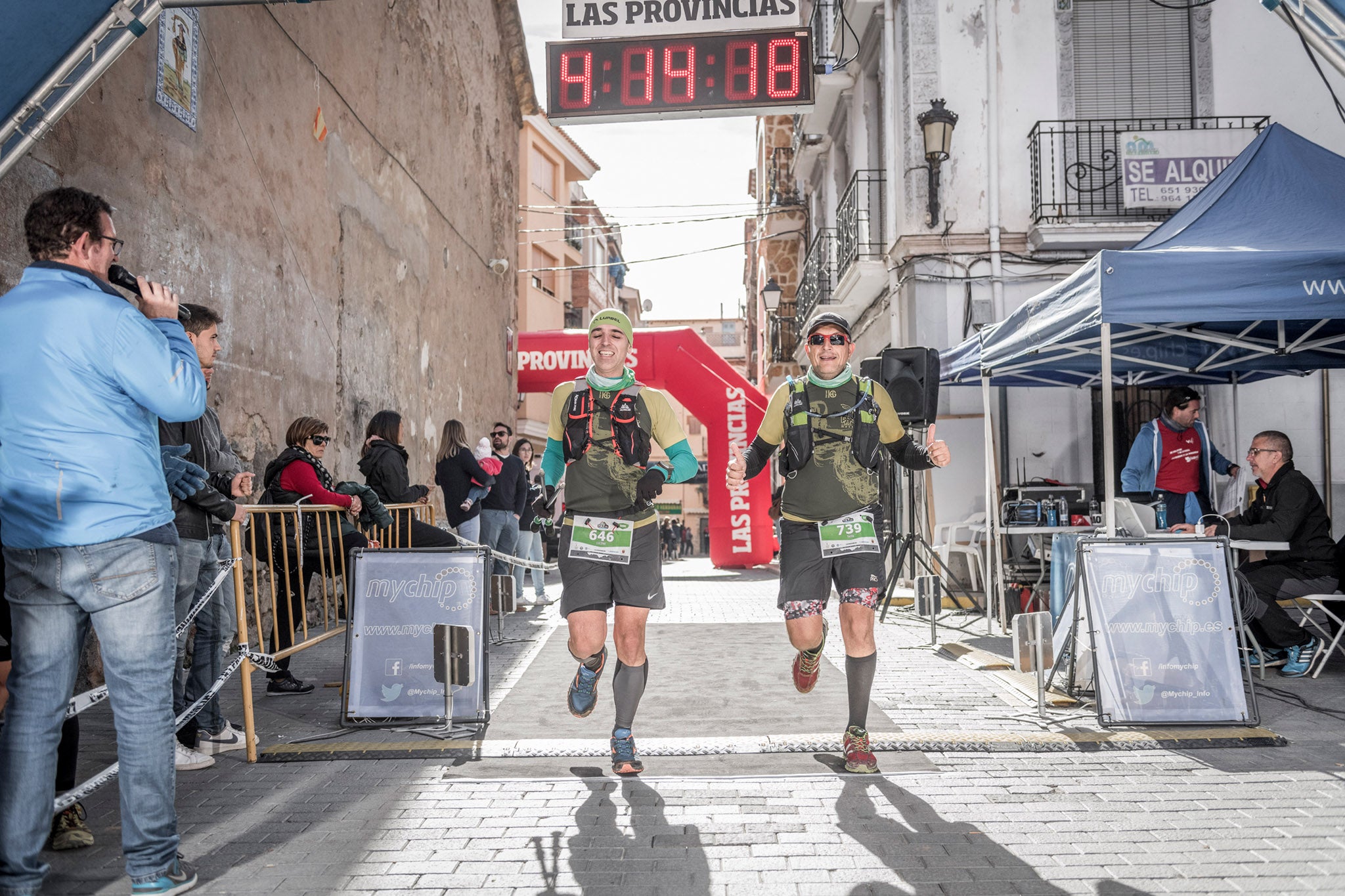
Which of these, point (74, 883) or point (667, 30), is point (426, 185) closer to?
point (667, 30)

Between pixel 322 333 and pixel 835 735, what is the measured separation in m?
7.48

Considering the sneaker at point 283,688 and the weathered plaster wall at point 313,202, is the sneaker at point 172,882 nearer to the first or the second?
the sneaker at point 283,688

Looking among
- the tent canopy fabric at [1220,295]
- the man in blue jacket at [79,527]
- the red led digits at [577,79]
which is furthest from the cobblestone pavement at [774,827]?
the red led digits at [577,79]

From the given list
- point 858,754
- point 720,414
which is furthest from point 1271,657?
point 720,414

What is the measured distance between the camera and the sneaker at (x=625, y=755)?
4715 millimetres

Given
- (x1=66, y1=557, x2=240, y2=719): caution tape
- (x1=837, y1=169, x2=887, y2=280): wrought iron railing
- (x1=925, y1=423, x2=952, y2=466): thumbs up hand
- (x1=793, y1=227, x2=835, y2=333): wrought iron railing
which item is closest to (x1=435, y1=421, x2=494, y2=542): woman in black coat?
(x1=66, y1=557, x2=240, y2=719): caution tape

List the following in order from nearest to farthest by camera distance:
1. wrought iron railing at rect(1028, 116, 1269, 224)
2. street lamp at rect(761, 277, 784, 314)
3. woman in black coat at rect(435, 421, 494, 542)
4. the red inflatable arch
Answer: woman in black coat at rect(435, 421, 494, 542), wrought iron railing at rect(1028, 116, 1269, 224), the red inflatable arch, street lamp at rect(761, 277, 784, 314)

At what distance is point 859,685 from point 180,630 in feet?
9.63

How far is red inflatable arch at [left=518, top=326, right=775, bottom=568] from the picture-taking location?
18.0m

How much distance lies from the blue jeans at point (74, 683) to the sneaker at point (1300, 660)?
6783 mm

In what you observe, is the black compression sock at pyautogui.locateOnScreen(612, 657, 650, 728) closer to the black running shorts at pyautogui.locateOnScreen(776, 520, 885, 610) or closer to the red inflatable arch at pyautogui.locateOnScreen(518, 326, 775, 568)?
the black running shorts at pyautogui.locateOnScreen(776, 520, 885, 610)

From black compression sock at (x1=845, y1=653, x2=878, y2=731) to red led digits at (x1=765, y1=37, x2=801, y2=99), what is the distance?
7.29 m

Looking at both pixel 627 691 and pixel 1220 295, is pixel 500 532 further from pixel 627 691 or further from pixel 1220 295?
pixel 1220 295

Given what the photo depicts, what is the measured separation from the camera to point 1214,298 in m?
6.35
